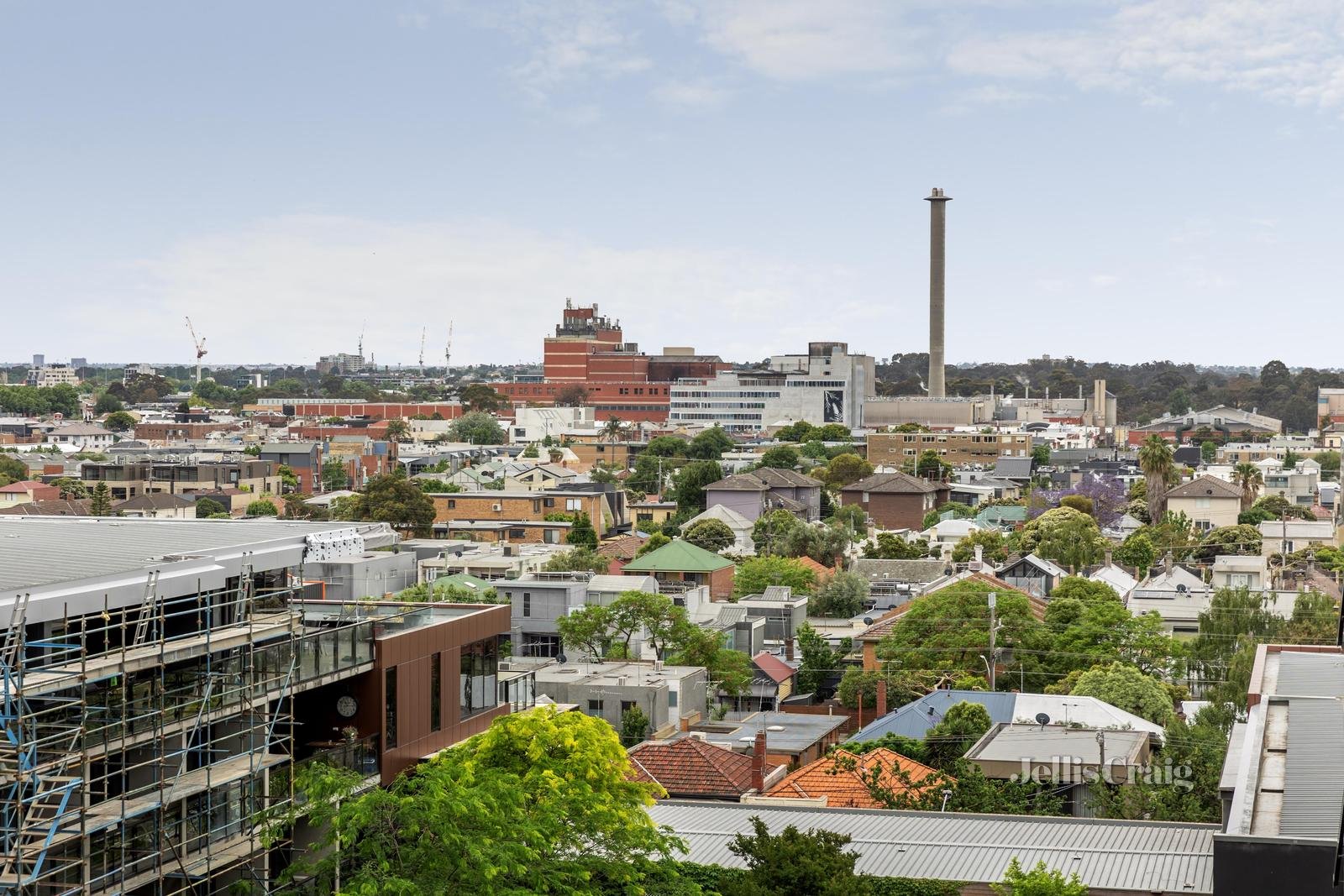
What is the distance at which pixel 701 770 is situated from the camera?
35562 millimetres

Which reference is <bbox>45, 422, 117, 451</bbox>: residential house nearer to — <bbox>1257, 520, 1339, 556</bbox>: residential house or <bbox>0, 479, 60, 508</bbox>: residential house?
<bbox>0, 479, 60, 508</bbox>: residential house

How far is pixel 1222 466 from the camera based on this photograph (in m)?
143

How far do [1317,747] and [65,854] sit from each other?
14.7 m

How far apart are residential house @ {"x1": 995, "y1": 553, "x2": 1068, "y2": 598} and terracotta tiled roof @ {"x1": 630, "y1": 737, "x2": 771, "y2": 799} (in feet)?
116

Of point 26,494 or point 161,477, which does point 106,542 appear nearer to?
point 26,494

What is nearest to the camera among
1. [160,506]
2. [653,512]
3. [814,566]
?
[814,566]

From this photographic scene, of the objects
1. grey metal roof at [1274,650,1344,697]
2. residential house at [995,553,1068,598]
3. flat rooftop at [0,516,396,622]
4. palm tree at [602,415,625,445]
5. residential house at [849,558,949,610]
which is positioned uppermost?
flat rooftop at [0,516,396,622]

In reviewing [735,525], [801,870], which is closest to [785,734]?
[801,870]

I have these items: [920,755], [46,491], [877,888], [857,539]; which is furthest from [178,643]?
[46,491]

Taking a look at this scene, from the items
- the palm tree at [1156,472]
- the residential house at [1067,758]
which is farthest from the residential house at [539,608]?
the palm tree at [1156,472]

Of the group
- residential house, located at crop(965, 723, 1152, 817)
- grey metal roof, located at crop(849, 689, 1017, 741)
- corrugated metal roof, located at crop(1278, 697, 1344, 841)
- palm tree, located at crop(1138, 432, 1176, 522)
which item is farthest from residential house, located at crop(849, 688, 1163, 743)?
palm tree, located at crop(1138, 432, 1176, 522)

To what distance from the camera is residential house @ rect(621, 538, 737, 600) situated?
72.6 m

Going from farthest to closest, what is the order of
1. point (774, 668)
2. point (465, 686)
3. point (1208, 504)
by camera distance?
point (1208, 504) < point (774, 668) < point (465, 686)

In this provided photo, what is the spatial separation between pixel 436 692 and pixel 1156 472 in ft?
277
